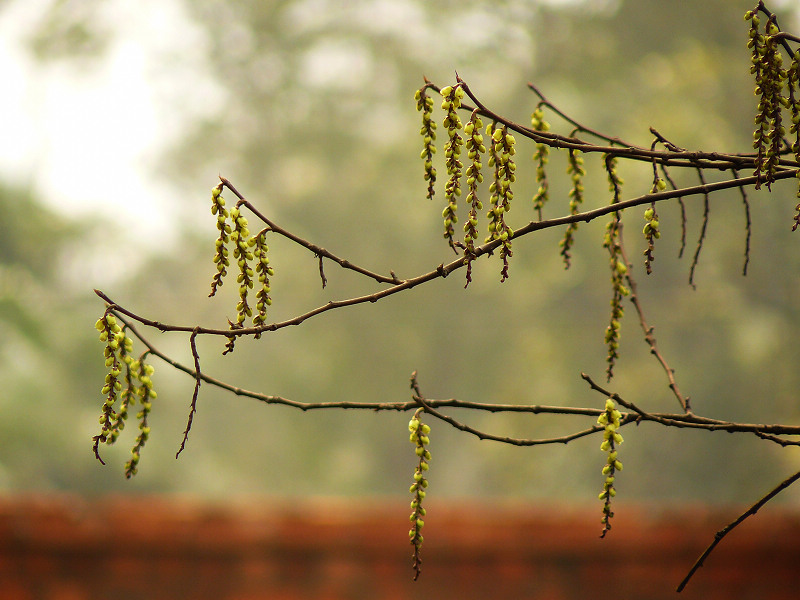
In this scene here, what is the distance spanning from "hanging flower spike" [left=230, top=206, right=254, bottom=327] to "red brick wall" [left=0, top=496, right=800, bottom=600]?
10.2 ft

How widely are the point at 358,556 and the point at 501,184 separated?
3355 millimetres

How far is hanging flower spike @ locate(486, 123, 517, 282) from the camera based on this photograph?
1139mm

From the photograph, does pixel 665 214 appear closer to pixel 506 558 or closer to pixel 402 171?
pixel 402 171

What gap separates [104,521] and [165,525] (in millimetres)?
300

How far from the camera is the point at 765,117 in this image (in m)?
1.20

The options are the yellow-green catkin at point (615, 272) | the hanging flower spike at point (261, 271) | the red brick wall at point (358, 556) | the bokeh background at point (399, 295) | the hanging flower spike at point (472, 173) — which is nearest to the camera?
the hanging flower spike at point (472, 173)

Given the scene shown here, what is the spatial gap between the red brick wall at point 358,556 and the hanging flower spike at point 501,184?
3.18 m

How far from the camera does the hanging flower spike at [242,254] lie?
46.9 inches

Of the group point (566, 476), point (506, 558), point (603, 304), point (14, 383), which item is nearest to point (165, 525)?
point (506, 558)

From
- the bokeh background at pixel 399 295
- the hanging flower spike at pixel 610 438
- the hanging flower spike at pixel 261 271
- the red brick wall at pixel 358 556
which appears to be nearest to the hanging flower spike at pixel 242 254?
the hanging flower spike at pixel 261 271

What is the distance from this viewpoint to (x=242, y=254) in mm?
1195

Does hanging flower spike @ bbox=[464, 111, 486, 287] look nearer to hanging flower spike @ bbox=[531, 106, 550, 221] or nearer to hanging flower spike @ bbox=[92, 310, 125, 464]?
hanging flower spike @ bbox=[531, 106, 550, 221]

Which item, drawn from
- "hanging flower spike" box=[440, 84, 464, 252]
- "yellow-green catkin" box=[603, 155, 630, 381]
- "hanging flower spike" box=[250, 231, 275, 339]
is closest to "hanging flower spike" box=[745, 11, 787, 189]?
"yellow-green catkin" box=[603, 155, 630, 381]

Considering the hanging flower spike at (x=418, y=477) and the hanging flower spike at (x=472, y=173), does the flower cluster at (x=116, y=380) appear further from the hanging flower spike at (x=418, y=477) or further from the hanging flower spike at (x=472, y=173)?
the hanging flower spike at (x=472, y=173)
